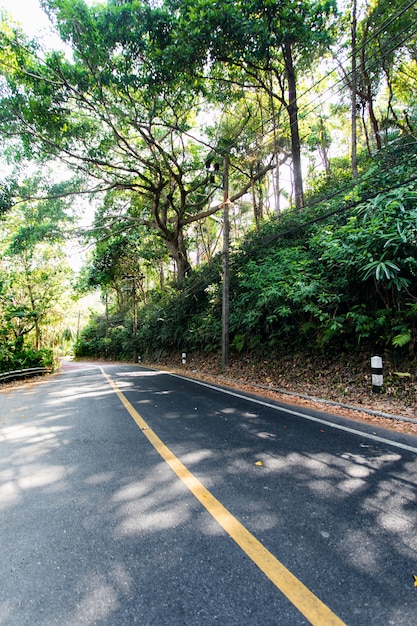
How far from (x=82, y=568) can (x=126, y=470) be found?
4.18 ft

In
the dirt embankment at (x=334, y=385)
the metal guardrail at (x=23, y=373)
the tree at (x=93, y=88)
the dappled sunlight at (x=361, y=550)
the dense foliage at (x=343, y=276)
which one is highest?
the tree at (x=93, y=88)

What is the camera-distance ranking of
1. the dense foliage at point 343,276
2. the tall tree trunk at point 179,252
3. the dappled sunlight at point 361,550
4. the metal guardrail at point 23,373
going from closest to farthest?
1. the dappled sunlight at point 361,550
2. the dense foliage at point 343,276
3. the metal guardrail at point 23,373
4. the tall tree trunk at point 179,252

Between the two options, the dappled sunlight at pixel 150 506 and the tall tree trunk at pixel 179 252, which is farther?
the tall tree trunk at pixel 179 252

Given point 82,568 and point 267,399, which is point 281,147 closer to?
point 267,399

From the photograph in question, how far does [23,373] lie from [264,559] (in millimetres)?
16287

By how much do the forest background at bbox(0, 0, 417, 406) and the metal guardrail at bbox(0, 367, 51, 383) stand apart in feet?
1.88

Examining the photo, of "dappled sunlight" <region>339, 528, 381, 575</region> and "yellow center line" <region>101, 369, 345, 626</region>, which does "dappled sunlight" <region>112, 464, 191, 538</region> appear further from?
"dappled sunlight" <region>339, 528, 381, 575</region>

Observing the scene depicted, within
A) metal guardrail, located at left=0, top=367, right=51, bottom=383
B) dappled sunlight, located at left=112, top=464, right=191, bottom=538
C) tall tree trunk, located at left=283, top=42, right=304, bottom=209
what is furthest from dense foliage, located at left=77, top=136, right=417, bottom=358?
metal guardrail, located at left=0, top=367, right=51, bottom=383

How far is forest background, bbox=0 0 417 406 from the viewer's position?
688cm

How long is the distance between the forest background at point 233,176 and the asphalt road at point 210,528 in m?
3.21

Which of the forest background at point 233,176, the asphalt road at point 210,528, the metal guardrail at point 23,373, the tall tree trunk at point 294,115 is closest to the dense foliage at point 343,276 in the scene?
the forest background at point 233,176

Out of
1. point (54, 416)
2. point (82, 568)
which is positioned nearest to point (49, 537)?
point (82, 568)

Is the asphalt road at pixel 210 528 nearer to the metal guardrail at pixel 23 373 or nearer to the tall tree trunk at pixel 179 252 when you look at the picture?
the metal guardrail at pixel 23 373

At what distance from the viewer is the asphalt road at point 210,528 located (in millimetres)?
1629
